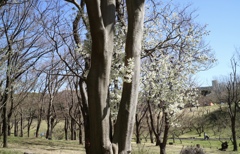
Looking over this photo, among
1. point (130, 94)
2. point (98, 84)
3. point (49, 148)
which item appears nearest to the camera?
point (98, 84)

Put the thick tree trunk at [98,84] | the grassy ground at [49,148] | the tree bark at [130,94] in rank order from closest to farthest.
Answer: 1. the thick tree trunk at [98,84]
2. the tree bark at [130,94]
3. the grassy ground at [49,148]

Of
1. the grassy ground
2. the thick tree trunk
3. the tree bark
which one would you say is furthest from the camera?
the grassy ground

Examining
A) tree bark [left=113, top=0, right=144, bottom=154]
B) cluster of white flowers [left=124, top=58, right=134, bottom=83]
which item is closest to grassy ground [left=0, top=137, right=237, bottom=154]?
tree bark [left=113, top=0, right=144, bottom=154]

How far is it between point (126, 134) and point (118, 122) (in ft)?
0.69

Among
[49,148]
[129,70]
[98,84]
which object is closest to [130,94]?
[129,70]

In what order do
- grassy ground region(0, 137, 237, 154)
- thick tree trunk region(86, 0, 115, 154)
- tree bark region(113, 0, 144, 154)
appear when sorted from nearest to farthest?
thick tree trunk region(86, 0, 115, 154) → tree bark region(113, 0, 144, 154) → grassy ground region(0, 137, 237, 154)

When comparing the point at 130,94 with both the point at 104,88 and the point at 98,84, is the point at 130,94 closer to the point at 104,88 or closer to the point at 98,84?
the point at 104,88

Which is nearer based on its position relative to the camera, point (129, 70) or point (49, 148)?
point (129, 70)

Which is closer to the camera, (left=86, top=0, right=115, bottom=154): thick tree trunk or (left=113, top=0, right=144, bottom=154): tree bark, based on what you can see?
(left=86, top=0, right=115, bottom=154): thick tree trunk

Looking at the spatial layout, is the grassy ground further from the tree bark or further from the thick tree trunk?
the thick tree trunk

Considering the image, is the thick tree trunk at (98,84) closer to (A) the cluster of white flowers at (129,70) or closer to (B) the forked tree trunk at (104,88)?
(B) the forked tree trunk at (104,88)

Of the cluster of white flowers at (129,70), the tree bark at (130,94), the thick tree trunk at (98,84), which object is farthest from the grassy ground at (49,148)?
the cluster of white flowers at (129,70)

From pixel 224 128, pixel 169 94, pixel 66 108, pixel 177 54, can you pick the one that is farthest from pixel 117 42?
pixel 224 128

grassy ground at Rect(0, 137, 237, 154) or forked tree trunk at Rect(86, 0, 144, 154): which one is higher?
forked tree trunk at Rect(86, 0, 144, 154)
